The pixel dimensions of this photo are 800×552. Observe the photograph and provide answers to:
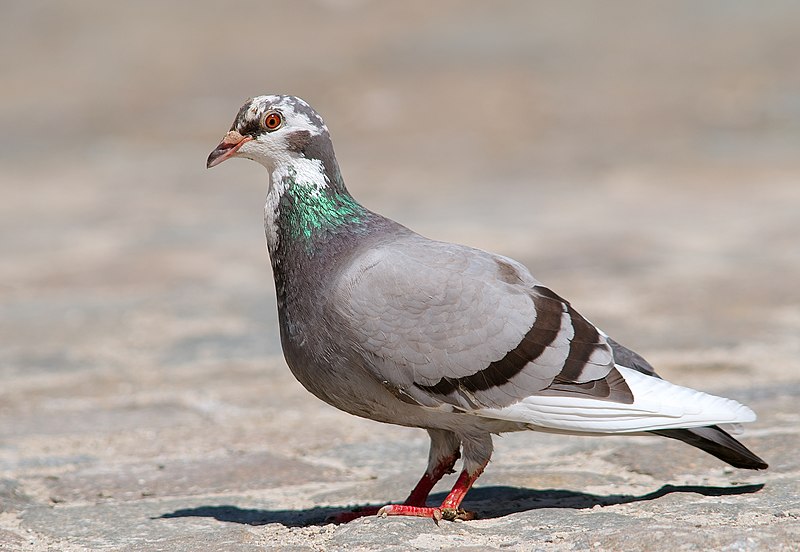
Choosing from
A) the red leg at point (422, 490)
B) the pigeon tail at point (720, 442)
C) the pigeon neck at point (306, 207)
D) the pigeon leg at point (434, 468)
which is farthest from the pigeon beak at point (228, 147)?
the pigeon tail at point (720, 442)

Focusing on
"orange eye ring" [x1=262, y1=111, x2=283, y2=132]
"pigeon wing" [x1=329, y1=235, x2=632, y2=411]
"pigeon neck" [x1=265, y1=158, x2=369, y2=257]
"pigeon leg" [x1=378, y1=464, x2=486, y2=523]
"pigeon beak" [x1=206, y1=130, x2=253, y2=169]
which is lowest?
"pigeon leg" [x1=378, y1=464, x2=486, y2=523]

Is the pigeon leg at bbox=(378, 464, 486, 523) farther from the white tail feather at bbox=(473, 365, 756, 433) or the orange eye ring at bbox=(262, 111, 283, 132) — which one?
the orange eye ring at bbox=(262, 111, 283, 132)

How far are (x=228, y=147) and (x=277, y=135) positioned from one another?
21 cm

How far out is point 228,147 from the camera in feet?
14.1

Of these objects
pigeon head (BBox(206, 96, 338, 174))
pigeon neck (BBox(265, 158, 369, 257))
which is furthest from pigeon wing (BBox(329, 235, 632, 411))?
pigeon head (BBox(206, 96, 338, 174))

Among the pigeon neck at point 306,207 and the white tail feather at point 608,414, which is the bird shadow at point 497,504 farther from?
the pigeon neck at point 306,207

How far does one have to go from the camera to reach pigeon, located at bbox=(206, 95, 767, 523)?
389 cm

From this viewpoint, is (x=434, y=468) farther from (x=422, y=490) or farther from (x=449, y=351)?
(x=449, y=351)

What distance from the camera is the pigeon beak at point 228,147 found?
4254 millimetres

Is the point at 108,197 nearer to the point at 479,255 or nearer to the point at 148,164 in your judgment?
the point at 148,164

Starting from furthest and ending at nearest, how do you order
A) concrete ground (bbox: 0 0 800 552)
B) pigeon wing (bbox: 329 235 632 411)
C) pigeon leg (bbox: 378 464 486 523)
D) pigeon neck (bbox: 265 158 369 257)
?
concrete ground (bbox: 0 0 800 552) < pigeon neck (bbox: 265 158 369 257) < pigeon leg (bbox: 378 464 486 523) < pigeon wing (bbox: 329 235 632 411)

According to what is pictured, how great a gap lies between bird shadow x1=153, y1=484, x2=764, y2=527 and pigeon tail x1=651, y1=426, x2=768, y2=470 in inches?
5.3

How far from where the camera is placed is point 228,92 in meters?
18.1

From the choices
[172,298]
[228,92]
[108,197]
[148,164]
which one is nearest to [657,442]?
[172,298]
